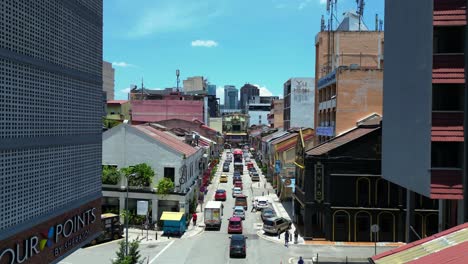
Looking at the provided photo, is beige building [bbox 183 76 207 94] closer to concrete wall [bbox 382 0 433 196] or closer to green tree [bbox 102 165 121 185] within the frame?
green tree [bbox 102 165 121 185]

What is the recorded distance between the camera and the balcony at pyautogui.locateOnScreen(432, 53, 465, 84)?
892 inches

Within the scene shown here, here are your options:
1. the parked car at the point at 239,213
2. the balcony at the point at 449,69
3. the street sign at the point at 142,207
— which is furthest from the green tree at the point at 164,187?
the balcony at the point at 449,69

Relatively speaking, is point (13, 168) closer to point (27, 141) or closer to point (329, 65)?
point (27, 141)

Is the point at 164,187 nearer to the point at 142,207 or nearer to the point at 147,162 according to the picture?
the point at 142,207

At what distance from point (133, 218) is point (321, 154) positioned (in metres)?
17.7

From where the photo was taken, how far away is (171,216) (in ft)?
134

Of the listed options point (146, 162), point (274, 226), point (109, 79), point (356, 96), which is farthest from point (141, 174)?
point (109, 79)

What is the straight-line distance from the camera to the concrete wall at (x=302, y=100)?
305ft

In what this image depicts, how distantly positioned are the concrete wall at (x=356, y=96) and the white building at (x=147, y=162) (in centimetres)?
1549

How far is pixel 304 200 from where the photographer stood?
41.0 metres

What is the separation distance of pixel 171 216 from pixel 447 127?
24.9 meters

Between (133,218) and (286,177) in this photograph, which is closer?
(133,218)

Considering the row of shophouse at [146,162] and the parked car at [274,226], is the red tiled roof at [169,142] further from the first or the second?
the parked car at [274,226]

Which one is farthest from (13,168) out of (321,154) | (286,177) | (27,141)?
(286,177)
